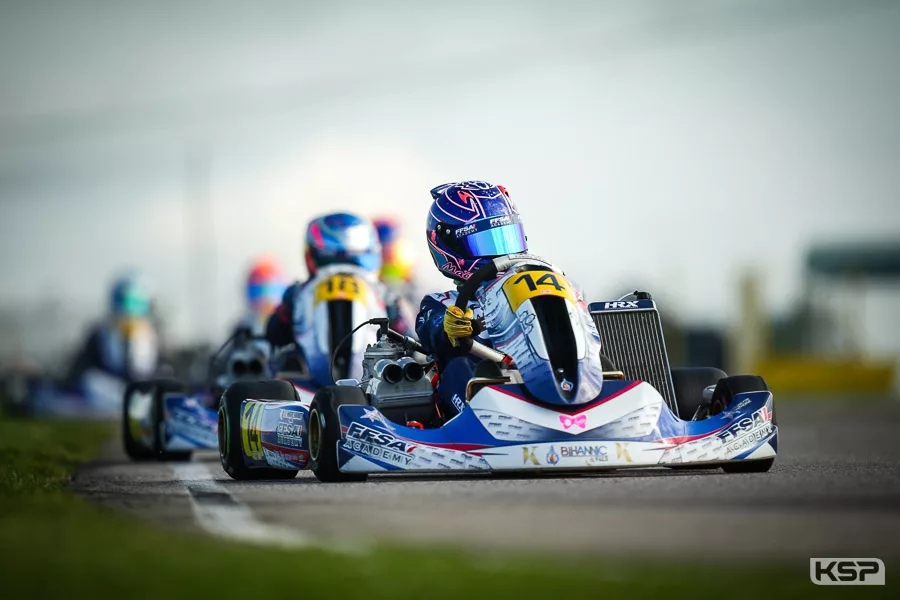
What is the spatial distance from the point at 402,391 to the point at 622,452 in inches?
71.4

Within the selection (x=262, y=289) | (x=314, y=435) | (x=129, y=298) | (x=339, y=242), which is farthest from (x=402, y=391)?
(x=129, y=298)

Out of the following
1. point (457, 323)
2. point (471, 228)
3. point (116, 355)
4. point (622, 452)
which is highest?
point (471, 228)

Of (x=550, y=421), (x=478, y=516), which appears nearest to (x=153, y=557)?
(x=478, y=516)

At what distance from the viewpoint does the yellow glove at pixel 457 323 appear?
10242mm

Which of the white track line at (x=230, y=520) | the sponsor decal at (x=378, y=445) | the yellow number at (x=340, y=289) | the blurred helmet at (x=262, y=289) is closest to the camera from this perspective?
the white track line at (x=230, y=520)

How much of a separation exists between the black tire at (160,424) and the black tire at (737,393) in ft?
22.1

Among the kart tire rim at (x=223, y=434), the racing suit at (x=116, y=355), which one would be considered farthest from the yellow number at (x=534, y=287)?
the racing suit at (x=116, y=355)

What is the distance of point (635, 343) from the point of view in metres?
11.0

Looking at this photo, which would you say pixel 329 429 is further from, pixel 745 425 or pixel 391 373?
pixel 745 425

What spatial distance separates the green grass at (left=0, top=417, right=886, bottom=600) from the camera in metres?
4.92

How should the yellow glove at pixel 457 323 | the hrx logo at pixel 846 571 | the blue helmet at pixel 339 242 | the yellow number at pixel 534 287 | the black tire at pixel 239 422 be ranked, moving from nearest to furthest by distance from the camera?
the hrx logo at pixel 846 571 → the yellow number at pixel 534 287 → the yellow glove at pixel 457 323 → the black tire at pixel 239 422 → the blue helmet at pixel 339 242

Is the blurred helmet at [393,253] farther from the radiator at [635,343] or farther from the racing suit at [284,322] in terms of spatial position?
the radiator at [635,343]

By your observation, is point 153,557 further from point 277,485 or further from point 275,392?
point 275,392

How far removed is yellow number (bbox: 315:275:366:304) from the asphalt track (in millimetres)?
4260
